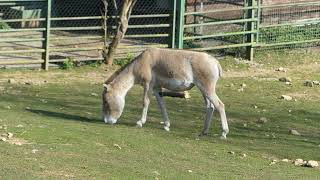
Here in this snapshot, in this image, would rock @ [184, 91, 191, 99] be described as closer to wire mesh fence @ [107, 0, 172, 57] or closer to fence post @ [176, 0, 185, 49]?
wire mesh fence @ [107, 0, 172, 57]

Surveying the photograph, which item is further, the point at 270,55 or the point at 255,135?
the point at 270,55

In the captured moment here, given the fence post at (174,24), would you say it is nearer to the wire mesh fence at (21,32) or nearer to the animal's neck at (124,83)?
the wire mesh fence at (21,32)

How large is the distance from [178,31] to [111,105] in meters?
7.58

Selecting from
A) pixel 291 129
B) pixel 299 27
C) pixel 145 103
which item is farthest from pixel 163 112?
pixel 299 27

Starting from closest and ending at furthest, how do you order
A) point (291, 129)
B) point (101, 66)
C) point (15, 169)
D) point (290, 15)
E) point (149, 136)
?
point (15, 169), point (149, 136), point (291, 129), point (101, 66), point (290, 15)

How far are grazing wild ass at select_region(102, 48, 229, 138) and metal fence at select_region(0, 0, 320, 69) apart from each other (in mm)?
5726

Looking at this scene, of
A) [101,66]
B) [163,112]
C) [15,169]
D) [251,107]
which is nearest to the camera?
[15,169]

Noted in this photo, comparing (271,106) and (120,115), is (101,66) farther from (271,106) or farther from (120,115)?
(120,115)

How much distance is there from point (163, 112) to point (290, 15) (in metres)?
11.4

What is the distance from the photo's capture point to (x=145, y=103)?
12.4 meters

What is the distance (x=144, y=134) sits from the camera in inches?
457

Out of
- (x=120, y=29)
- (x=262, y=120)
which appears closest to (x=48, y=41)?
(x=120, y=29)

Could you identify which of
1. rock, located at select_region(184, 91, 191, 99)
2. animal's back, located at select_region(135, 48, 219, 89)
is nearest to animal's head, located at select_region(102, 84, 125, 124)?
animal's back, located at select_region(135, 48, 219, 89)

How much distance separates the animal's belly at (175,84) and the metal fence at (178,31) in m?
6.11
